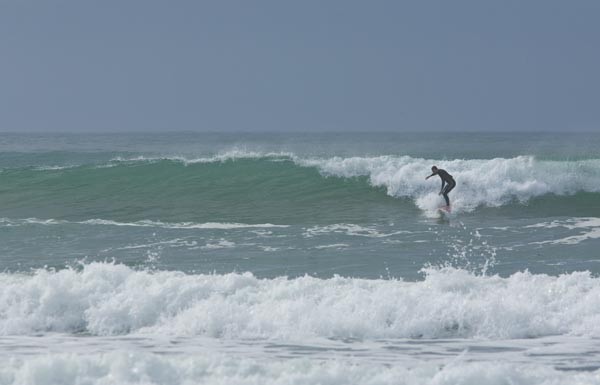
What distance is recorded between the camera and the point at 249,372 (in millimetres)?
7625

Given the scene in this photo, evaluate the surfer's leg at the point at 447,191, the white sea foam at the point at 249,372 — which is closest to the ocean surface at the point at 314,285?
the white sea foam at the point at 249,372

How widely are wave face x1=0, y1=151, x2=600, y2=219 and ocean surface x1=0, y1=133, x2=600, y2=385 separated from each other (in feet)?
0.32

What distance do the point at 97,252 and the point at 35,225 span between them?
4.59 meters

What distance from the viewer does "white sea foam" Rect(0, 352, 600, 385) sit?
7367 millimetres

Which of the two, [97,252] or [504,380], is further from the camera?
[97,252]

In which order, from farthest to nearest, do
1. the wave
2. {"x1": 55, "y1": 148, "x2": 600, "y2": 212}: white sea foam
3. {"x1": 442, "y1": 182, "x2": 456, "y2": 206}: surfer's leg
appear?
1. the wave
2. {"x1": 55, "y1": 148, "x2": 600, "y2": 212}: white sea foam
3. {"x1": 442, "y1": 182, "x2": 456, "y2": 206}: surfer's leg

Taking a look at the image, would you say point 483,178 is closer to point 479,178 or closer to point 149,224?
point 479,178

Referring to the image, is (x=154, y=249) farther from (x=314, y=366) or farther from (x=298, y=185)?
(x=298, y=185)

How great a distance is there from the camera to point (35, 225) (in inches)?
741

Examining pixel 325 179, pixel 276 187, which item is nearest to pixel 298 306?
pixel 276 187

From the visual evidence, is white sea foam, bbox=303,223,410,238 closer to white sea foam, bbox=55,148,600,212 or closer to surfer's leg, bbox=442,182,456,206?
surfer's leg, bbox=442,182,456,206

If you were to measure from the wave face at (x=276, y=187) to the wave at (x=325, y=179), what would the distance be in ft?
0.10

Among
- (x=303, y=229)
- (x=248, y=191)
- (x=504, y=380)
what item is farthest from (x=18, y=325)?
(x=248, y=191)

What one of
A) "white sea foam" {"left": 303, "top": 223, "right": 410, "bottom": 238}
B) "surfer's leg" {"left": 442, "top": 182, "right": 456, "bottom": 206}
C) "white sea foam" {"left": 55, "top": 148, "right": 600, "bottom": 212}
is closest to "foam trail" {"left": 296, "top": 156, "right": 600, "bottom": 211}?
"white sea foam" {"left": 55, "top": 148, "right": 600, "bottom": 212}
